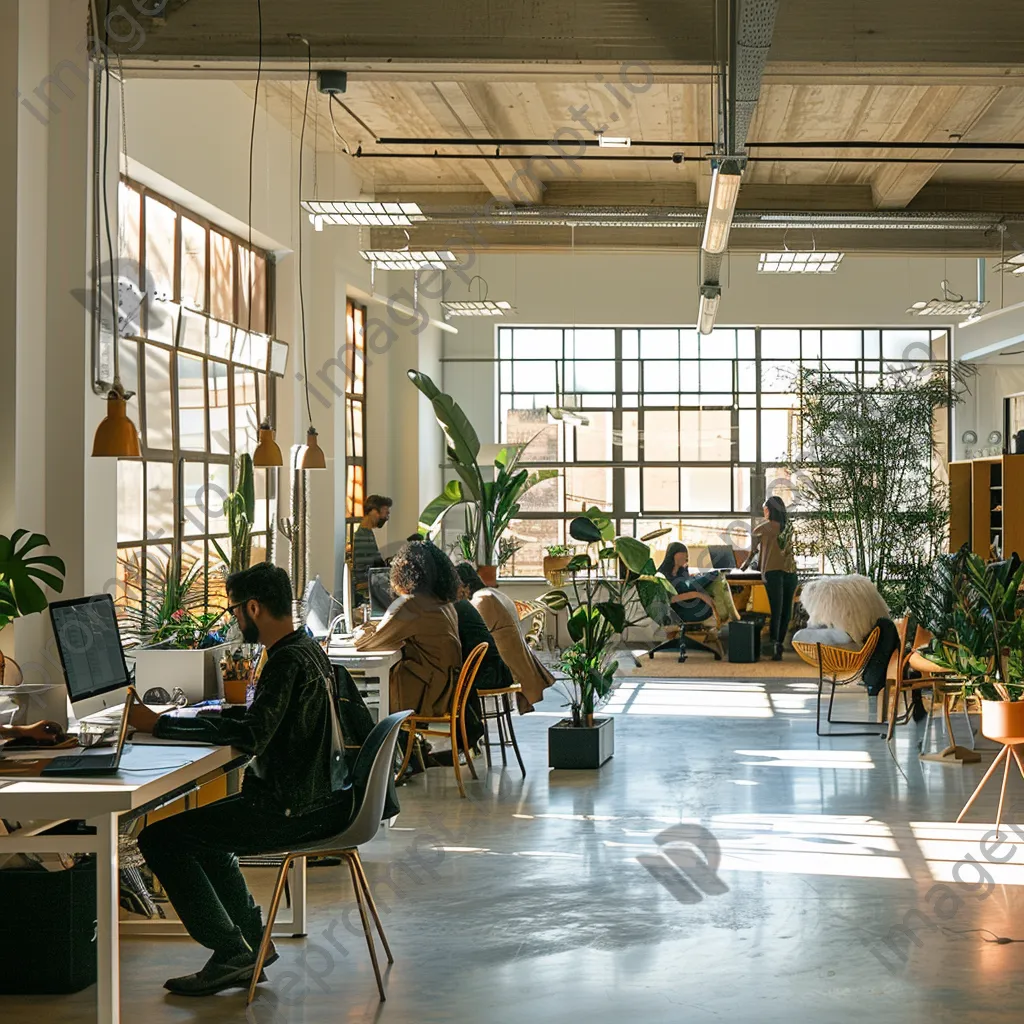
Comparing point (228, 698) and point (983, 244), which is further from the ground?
point (983, 244)

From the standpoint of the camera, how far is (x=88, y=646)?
427cm

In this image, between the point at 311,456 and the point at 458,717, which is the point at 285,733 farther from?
the point at 311,456

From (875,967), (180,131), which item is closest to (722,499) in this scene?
(180,131)

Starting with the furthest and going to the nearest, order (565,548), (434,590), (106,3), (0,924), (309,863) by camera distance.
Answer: (565,548) < (434,590) < (106,3) < (309,863) < (0,924)

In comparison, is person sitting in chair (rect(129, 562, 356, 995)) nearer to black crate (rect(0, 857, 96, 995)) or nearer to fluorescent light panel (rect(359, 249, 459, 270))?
black crate (rect(0, 857, 96, 995))

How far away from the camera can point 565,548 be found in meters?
16.0

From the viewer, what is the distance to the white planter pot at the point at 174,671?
484cm

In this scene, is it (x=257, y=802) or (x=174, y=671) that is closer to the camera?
(x=257, y=802)

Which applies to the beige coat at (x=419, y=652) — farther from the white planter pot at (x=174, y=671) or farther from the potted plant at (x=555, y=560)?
the potted plant at (x=555, y=560)

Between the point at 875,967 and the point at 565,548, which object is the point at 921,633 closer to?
the point at 875,967

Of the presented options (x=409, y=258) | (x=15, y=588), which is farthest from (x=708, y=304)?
(x=15, y=588)

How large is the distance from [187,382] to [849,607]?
15.2 feet

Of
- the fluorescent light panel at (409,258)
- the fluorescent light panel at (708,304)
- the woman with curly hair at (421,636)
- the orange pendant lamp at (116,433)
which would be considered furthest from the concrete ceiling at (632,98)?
the woman with curly hair at (421,636)

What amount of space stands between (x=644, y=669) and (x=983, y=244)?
16.9 feet
